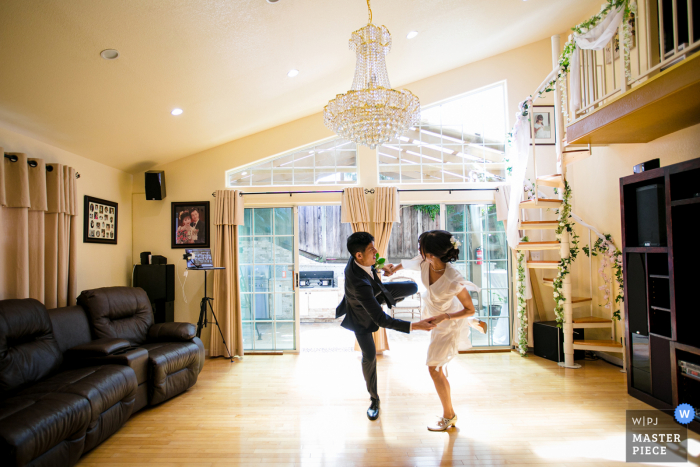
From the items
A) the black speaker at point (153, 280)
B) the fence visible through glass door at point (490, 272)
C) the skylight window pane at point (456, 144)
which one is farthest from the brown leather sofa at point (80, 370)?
the fence visible through glass door at point (490, 272)

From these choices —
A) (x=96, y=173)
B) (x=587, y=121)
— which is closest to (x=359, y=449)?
(x=587, y=121)

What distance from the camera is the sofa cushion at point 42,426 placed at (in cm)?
199

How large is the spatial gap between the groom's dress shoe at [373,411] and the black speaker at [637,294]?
2.51m

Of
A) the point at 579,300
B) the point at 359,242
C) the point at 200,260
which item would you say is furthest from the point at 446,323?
the point at 200,260

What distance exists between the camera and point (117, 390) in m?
2.83

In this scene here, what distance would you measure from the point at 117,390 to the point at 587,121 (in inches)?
179

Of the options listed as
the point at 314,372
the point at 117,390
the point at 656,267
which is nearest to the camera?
the point at 117,390

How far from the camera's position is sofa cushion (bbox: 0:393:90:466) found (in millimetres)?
1991

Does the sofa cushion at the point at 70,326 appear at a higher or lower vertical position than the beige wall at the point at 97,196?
lower

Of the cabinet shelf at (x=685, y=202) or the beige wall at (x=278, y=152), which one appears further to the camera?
the beige wall at (x=278, y=152)

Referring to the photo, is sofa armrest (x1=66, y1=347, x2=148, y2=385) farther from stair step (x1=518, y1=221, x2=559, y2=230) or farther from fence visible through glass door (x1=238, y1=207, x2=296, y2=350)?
stair step (x1=518, y1=221, x2=559, y2=230)

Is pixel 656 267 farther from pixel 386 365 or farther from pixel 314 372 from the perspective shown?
pixel 314 372

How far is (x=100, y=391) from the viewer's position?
265 cm

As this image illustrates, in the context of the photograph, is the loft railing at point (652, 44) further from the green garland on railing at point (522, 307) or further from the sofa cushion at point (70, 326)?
the sofa cushion at point (70, 326)
